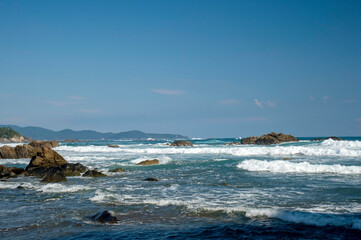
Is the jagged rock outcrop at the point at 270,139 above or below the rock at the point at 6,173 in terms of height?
above

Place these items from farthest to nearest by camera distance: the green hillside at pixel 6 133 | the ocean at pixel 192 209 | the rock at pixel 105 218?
the green hillside at pixel 6 133, the rock at pixel 105 218, the ocean at pixel 192 209

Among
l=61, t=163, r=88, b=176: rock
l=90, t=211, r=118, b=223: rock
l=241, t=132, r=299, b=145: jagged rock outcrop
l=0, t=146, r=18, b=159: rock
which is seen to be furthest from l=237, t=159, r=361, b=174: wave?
l=241, t=132, r=299, b=145: jagged rock outcrop

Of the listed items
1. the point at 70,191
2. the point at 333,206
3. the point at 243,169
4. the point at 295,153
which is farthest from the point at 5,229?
the point at 295,153

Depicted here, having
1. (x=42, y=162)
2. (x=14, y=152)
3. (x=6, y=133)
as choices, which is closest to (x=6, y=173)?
(x=42, y=162)

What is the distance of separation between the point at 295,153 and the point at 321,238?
32015 mm

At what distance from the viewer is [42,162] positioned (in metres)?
23.7

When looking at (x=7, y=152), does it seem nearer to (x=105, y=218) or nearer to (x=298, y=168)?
(x=298, y=168)

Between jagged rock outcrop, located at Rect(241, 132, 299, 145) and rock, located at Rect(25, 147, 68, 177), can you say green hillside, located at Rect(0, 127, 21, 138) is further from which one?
rock, located at Rect(25, 147, 68, 177)

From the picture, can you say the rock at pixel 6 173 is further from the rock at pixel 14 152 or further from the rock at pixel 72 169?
the rock at pixel 14 152

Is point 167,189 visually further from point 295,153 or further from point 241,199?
point 295,153

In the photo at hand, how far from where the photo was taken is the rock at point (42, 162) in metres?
21.8

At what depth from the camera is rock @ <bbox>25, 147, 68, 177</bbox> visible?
858 inches

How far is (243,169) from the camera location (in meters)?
22.9

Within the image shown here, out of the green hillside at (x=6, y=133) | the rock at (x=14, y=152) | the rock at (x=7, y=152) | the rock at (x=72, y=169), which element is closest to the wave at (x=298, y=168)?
the rock at (x=72, y=169)
